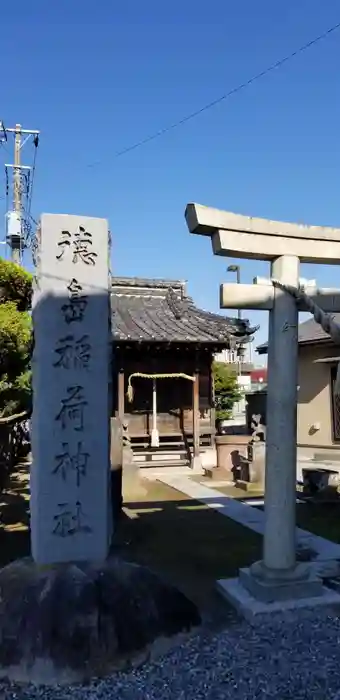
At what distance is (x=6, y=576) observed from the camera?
4.03m

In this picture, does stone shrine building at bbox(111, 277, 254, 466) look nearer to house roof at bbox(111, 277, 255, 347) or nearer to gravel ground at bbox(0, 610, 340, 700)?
house roof at bbox(111, 277, 255, 347)

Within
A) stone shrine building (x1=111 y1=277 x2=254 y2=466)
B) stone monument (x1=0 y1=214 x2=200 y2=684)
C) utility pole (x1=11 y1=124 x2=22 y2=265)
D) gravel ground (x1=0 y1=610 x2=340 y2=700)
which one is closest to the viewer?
gravel ground (x1=0 y1=610 x2=340 y2=700)

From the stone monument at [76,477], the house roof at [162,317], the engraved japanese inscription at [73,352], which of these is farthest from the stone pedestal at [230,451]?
the engraved japanese inscription at [73,352]

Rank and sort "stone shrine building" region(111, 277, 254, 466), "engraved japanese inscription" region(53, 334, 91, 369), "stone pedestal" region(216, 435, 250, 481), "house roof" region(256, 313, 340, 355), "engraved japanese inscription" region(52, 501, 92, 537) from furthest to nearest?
"house roof" region(256, 313, 340, 355) → "stone shrine building" region(111, 277, 254, 466) → "stone pedestal" region(216, 435, 250, 481) → "engraved japanese inscription" region(53, 334, 91, 369) → "engraved japanese inscription" region(52, 501, 92, 537)

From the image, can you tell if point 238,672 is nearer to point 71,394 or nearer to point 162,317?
point 71,394

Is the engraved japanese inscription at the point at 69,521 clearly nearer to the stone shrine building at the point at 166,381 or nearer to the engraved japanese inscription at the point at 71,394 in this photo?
the engraved japanese inscription at the point at 71,394

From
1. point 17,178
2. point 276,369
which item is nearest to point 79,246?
point 276,369

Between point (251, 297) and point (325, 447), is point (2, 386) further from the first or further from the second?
point (325, 447)

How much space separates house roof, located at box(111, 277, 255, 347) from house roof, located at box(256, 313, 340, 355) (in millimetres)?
1711

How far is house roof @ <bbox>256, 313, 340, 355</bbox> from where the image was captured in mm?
15875

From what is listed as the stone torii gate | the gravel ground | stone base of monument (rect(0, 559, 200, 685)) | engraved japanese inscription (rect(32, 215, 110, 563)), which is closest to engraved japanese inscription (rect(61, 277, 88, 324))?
engraved japanese inscription (rect(32, 215, 110, 563))

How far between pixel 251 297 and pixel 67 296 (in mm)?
1694

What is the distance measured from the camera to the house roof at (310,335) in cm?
1588

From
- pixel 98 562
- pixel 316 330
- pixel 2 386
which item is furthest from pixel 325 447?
pixel 98 562
